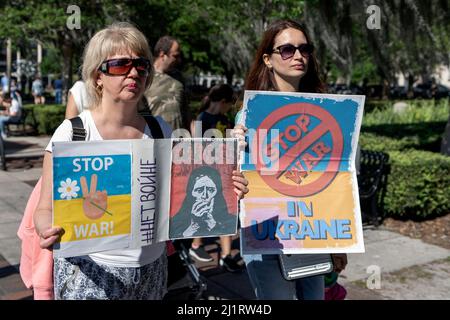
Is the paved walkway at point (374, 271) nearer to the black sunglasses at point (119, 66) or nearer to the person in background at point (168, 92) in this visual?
the person in background at point (168, 92)

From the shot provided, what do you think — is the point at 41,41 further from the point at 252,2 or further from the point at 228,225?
the point at 228,225

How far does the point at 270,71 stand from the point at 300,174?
0.57 m

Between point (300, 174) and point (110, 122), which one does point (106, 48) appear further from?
point (300, 174)

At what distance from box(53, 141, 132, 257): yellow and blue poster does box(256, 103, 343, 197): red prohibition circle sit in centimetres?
71

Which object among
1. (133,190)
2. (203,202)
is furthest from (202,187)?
(133,190)

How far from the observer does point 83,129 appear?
2092mm

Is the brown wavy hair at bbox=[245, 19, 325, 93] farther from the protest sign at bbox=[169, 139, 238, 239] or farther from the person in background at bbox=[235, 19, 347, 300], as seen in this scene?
the protest sign at bbox=[169, 139, 238, 239]

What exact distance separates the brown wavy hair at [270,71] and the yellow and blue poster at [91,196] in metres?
0.94

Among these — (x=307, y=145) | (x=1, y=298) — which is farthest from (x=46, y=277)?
(x=1, y=298)

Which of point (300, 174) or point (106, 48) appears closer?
point (106, 48)

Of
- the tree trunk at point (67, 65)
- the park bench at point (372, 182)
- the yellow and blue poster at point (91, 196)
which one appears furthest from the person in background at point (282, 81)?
the tree trunk at point (67, 65)

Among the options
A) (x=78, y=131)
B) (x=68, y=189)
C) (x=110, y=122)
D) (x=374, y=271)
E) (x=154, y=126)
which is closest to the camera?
(x=68, y=189)
